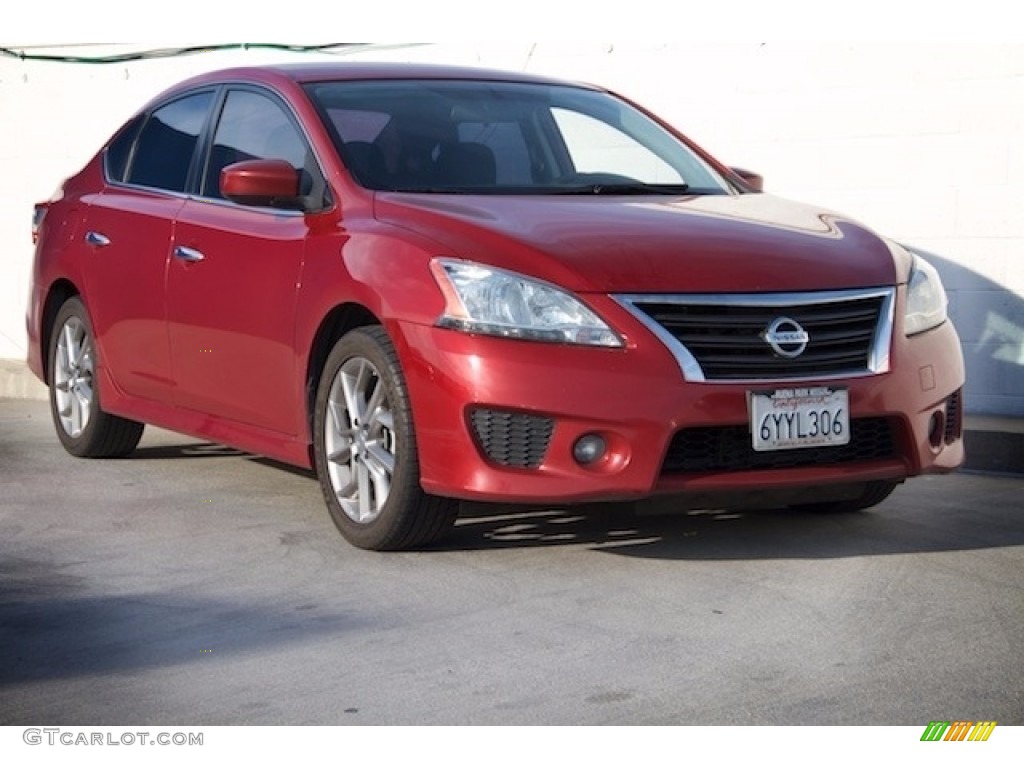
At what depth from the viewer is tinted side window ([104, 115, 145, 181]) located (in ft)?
29.2

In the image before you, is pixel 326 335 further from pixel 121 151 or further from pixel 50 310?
pixel 50 310

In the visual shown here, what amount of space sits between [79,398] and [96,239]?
30.1 inches

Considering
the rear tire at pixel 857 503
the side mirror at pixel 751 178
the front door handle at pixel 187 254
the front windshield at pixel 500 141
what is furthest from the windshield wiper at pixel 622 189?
the front door handle at pixel 187 254

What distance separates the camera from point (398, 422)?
6465mm

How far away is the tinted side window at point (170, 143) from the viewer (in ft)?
27.2

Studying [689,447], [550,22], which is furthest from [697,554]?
[550,22]

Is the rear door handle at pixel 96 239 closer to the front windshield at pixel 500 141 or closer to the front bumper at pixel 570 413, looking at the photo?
the front windshield at pixel 500 141

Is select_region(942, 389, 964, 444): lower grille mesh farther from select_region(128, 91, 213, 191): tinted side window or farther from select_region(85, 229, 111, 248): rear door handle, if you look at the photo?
select_region(85, 229, 111, 248): rear door handle

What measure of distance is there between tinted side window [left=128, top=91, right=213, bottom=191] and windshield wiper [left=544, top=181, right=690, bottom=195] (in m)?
1.71

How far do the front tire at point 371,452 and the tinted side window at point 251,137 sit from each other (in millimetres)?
909

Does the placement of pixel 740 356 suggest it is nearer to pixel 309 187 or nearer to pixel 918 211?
pixel 309 187

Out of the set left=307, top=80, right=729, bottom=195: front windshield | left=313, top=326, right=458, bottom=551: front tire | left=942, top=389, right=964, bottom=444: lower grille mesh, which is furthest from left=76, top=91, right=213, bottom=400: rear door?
left=942, top=389, right=964, bottom=444: lower grille mesh

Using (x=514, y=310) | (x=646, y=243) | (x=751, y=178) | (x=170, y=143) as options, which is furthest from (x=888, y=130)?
(x=514, y=310)
